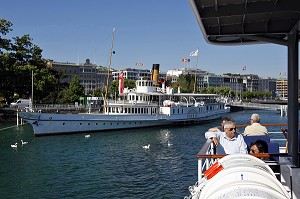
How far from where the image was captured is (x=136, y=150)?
2803cm

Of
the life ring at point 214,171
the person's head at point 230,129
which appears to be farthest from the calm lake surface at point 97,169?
the life ring at point 214,171

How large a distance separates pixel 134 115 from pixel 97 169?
999 inches

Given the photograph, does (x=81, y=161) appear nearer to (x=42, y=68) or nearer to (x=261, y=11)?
(x=261, y=11)

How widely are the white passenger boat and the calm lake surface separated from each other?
6052 mm

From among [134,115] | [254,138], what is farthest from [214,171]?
[134,115]

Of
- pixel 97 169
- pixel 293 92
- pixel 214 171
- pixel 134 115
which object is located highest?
pixel 293 92

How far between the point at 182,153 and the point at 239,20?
20547 mm

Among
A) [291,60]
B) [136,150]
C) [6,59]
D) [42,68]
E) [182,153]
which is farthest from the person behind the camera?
[42,68]

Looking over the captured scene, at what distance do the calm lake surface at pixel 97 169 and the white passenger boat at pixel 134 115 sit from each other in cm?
605

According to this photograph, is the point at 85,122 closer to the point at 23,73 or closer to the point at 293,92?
the point at 23,73

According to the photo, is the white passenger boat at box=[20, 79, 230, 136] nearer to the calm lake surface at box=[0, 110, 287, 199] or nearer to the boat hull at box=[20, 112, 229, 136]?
the boat hull at box=[20, 112, 229, 136]

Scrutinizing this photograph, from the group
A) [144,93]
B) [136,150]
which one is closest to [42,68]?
[144,93]

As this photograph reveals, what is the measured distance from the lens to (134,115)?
46000mm

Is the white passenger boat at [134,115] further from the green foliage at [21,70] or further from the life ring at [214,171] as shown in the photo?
the life ring at [214,171]
